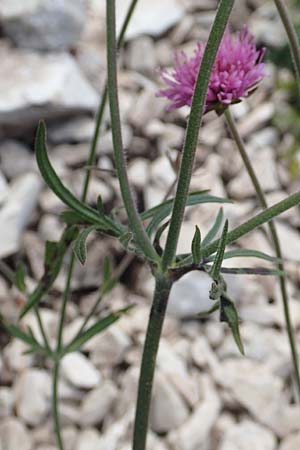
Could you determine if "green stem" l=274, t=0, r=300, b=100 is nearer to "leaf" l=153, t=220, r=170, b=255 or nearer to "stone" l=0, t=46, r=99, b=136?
"leaf" l=153, t=220, r=170, b=255

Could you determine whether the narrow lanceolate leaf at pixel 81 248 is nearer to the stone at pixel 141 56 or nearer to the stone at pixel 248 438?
the stone at pixel 248 438

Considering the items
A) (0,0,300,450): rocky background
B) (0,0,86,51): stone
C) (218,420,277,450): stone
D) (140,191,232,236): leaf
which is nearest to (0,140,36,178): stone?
(0,0,300,450): rocky background

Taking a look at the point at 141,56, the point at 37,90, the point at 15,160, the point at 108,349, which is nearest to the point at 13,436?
the point at 108,349

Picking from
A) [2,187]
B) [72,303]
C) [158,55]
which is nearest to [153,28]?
[158,55]

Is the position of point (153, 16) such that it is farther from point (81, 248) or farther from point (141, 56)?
point (81, 248)

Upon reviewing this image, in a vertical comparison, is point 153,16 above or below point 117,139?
above

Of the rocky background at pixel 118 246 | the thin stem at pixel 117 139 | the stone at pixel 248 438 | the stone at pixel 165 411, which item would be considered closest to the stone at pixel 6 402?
the rocky background at pixel 118 246
